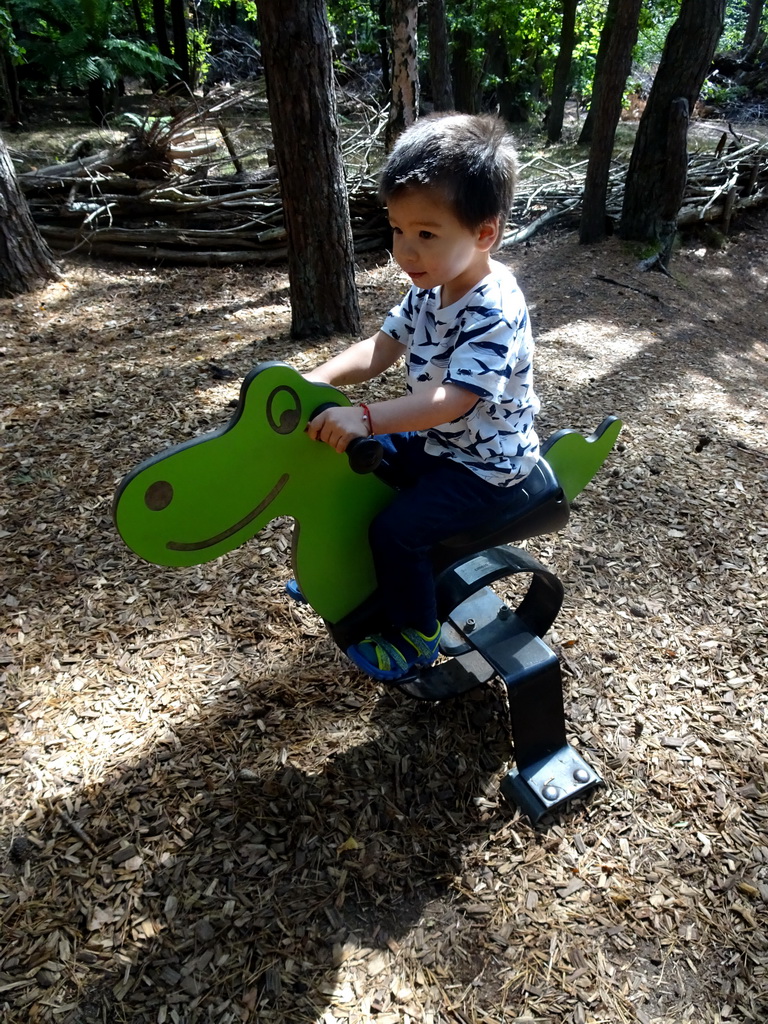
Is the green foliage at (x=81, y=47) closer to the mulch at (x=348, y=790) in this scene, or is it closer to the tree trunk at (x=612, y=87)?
the tree trunk at (x=612, y=87)

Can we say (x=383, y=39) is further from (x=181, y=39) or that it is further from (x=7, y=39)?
(x=7, y=39)

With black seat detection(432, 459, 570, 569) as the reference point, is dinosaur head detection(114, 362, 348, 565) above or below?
above

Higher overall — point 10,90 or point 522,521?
point 10,90

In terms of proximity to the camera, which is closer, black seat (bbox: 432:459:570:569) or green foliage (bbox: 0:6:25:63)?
black seat (bbox: 432:459:570:569)

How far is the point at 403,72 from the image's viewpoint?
7328 millimetres

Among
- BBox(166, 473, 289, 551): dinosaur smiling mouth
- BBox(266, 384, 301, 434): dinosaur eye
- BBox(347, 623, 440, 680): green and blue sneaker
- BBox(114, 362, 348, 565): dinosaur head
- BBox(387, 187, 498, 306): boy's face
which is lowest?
BBox(347, 623, 440, 680): green and blue sneaker

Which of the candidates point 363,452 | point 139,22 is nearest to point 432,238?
point 363,452

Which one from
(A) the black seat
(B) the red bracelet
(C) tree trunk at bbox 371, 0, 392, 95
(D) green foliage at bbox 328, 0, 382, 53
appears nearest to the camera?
(B) the red bracelet

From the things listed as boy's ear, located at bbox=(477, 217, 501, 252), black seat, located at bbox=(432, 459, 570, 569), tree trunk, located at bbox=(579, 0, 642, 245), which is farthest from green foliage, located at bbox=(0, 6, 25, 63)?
black seat, located at bbox=(432, 459, 570, 569)

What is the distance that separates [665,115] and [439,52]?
573 cm

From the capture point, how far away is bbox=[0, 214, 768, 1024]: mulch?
5.64 ft

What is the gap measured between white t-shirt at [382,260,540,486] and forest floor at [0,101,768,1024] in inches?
39.0

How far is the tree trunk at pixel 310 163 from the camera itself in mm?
4113

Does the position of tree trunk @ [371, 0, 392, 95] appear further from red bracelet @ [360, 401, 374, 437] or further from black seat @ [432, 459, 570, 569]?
red bracelet @ [360, 401, 374, 437]
